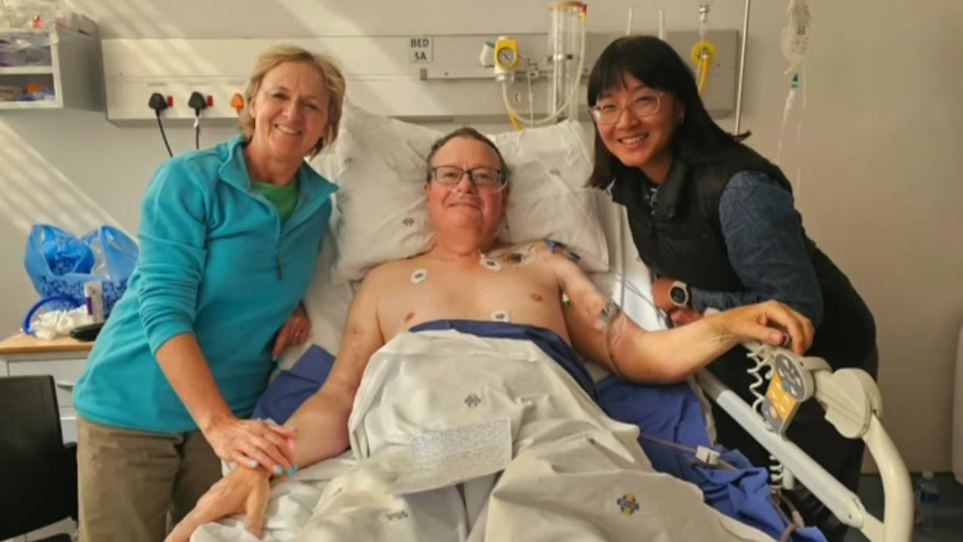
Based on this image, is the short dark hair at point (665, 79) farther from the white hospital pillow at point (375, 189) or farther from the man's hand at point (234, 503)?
the man's hand at point (234, 503)

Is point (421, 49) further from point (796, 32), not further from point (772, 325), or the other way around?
point (772, 325)

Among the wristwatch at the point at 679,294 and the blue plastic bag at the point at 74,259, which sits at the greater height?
the wristwatch at the point at 679,294

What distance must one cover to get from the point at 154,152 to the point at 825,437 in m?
2.23

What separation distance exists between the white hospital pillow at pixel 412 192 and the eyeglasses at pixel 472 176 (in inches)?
5.1

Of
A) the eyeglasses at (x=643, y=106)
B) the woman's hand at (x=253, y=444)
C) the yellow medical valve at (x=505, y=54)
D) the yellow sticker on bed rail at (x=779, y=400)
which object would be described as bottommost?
the woman's hand at (x=253, y=444)

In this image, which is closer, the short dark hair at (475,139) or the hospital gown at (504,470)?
the hospital gown at (504,470)

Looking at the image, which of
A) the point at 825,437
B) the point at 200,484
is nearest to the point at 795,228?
the point at 825,437

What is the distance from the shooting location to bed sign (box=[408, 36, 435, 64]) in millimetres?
2344

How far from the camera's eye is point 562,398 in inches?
53.3

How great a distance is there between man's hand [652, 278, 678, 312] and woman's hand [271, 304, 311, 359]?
0.86 m

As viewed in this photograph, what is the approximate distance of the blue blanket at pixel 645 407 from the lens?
4.18ft

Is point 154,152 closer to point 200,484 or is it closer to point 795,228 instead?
point 200,484

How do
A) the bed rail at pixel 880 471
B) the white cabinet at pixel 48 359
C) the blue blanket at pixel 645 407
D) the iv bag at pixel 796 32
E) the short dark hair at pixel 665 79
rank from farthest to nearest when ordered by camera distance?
the iv bag at pixel 796 32 → the white cabinet at pixel 48 359 → the short dark hair at pixel 665 79 → the blue blanket at pixel 645 407 → the bed rail at pixel 880 471

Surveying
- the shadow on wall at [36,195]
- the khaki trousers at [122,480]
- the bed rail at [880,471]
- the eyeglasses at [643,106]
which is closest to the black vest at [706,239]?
the eyeglasses at [643,106]
